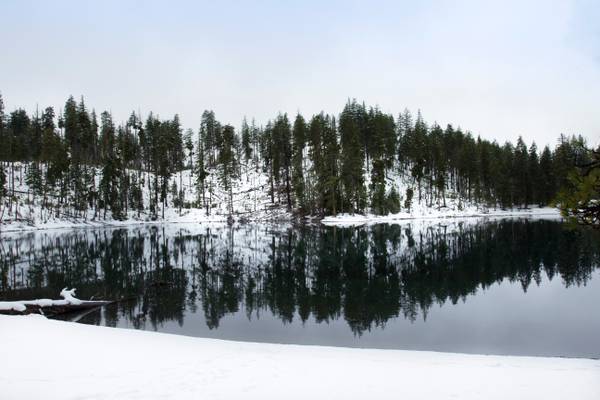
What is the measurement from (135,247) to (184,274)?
2003 centimetres

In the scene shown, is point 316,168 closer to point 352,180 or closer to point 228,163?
point 352,180

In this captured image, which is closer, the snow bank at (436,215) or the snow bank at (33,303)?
the snow bank at (33,303)

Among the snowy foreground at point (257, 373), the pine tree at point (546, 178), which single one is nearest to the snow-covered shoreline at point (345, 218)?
the pine tree at point (546, 178)

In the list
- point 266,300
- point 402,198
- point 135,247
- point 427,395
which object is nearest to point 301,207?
point 402,198

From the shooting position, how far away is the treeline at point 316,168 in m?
86.0

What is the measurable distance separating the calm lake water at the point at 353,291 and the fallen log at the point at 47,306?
826 mm

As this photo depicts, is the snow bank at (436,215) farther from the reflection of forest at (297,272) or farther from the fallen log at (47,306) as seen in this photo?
the fallen log at (47,306)

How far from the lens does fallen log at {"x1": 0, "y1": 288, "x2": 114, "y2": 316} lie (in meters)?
15.9

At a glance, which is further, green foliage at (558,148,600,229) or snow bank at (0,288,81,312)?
snow bank at (0,288,81,312)

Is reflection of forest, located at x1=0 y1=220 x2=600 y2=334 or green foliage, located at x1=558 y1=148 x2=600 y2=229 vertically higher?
green foliage, located at x1=558 y1=148 x2=600 y2=229

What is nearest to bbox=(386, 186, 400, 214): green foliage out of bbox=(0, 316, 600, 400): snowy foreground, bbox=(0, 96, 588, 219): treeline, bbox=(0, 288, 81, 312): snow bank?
bbox=(0, 96, 588, 219): treeline

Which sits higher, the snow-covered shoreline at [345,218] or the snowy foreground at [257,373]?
the snow-covered shoreline at [345,218]

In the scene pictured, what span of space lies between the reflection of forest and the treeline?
40097 mm

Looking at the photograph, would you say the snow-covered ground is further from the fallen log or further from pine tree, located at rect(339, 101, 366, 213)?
the fallen log
